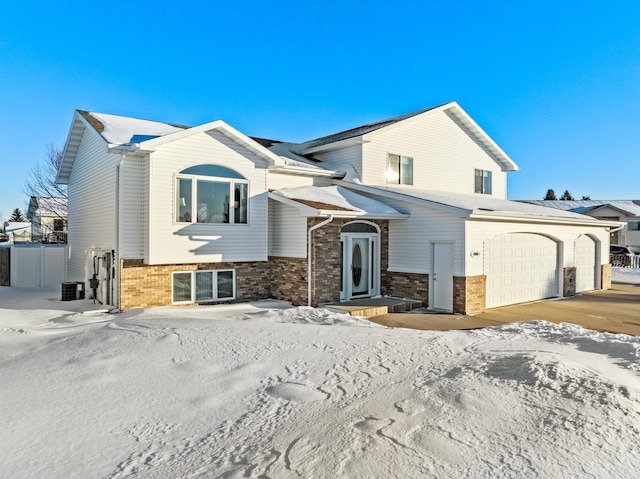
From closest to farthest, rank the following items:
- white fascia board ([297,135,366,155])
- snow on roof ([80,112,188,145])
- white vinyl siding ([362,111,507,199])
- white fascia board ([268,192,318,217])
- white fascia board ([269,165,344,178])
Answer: white fascia board ([268,192,318,217])
snow on roof ([80,112,188,145])
white fascia board ([269,165,344,178])
white fascia board ([297,135,366,155])
white vinyl siding ([362,111,507,199])

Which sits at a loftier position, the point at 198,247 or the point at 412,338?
the point at 198,247

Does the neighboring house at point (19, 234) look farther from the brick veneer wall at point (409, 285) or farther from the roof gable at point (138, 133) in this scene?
the brick veneer wall at point (409, 285)

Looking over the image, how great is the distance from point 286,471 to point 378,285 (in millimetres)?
10892

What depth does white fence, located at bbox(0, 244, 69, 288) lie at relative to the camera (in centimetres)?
1873

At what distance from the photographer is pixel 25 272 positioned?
1884cm

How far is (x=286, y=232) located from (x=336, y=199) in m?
1.88

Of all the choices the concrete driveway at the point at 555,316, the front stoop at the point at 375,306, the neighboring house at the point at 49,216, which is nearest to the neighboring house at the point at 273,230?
the front stoop at the point at 375,306

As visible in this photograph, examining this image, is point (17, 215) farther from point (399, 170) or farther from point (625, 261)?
point (625, 261)

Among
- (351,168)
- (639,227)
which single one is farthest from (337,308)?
(639,227)

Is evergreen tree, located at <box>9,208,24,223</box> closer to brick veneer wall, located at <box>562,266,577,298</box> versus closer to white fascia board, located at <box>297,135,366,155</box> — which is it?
white fascia board, located at <box>297,135,366,155</box>

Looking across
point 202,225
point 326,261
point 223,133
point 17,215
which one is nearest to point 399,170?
point 326,261

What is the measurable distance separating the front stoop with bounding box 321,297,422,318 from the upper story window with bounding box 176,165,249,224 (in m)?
3.87

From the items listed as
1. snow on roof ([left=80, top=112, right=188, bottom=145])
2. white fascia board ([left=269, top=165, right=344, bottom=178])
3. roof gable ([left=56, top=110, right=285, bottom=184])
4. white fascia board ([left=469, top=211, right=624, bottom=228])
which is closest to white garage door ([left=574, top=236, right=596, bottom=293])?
white fascia board ([left=469, top=211, right=624, bottom=228])

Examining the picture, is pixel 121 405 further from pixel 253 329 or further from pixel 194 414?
pixel 253 329
